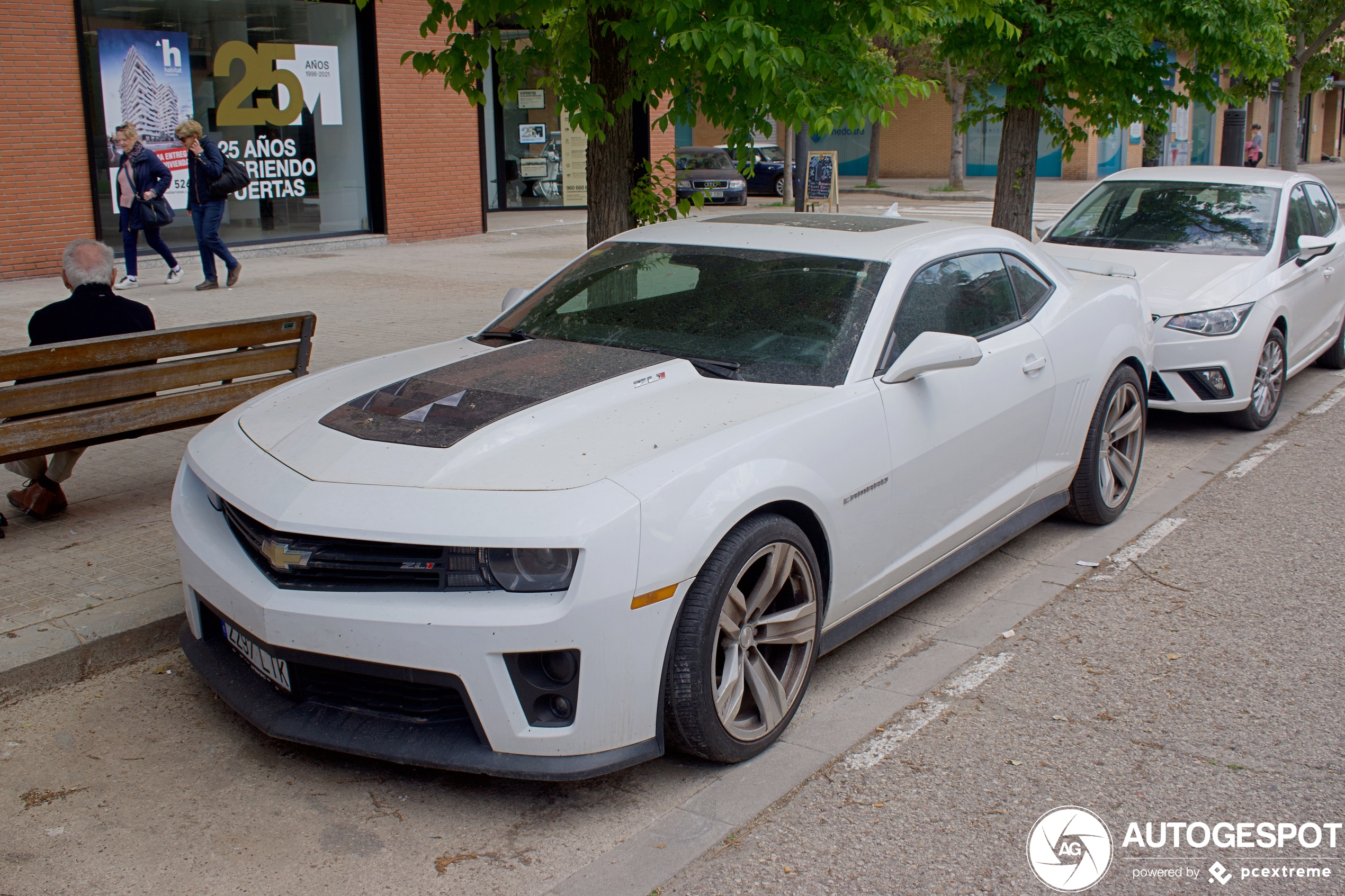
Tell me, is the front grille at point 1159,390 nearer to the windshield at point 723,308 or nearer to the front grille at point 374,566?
the windshield at point 723,308

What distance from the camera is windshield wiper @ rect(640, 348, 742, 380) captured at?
4.12 metres

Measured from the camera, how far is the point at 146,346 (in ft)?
18.0

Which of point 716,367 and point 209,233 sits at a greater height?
point 209,233

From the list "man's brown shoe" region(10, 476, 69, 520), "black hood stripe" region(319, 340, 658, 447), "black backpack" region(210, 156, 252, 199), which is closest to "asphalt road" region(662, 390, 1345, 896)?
"black hood stripe" region(319, 340, 658, 447)

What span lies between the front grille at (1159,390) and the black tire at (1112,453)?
5.30 ft

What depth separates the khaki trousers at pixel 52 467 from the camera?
559 centimetres

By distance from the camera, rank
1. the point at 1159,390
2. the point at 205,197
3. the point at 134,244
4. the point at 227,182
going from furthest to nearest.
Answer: the point at 134,244
the point at 227,182
the point at 205,197
the point at 1159,390

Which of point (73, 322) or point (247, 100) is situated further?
point (247, 100)

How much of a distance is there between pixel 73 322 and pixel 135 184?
8.76 m

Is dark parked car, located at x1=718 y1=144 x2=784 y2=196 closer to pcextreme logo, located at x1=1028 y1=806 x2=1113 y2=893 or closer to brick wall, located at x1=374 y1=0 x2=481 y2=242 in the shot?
brick wall, located at x1=374 y1=0 x2=481 y2=242

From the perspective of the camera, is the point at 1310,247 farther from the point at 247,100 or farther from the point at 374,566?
the point at 247,100

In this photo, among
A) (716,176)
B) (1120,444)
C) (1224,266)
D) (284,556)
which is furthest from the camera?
(716,176)

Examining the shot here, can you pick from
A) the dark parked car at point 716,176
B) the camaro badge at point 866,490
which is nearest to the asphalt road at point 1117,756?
the camaro badge at point 866,490

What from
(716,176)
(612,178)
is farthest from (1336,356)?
(716,176)
